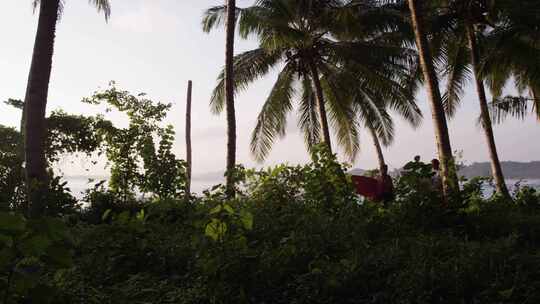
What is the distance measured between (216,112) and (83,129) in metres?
4.85

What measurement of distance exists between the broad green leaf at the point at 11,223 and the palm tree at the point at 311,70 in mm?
13142

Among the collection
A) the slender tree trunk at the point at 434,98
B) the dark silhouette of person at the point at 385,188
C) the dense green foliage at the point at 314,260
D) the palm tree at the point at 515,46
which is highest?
the palm tree at the point at 515,46

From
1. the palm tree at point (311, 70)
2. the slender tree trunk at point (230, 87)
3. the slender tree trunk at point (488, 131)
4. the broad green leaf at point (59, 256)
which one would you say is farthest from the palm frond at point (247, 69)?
the broad green leaf at point (59, 256)

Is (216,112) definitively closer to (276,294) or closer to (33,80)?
(33,80)

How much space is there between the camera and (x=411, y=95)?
15953 mm

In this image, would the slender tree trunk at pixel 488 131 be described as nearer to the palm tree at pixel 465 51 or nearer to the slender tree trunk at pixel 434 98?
the palm tree at pixel 465 51

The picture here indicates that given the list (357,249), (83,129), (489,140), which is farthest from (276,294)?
(83,129)

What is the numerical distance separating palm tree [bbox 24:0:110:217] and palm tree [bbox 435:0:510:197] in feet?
36.1

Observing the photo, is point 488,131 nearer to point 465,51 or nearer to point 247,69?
point 465,51

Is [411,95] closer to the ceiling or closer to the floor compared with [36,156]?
closer to the ceiling

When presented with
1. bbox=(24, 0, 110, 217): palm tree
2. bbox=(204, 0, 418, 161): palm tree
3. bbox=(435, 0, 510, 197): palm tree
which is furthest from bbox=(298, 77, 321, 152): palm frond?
bbox=(24, 0, 110, 217): palm tree

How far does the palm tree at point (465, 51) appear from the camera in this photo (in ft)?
43.8

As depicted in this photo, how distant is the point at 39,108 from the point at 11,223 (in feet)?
27.6

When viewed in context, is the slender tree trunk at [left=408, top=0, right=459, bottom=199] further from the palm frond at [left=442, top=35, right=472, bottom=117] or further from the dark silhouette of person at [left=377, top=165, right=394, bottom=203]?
the palm frond at [left=442, top=35, right=472, bottom=117]
